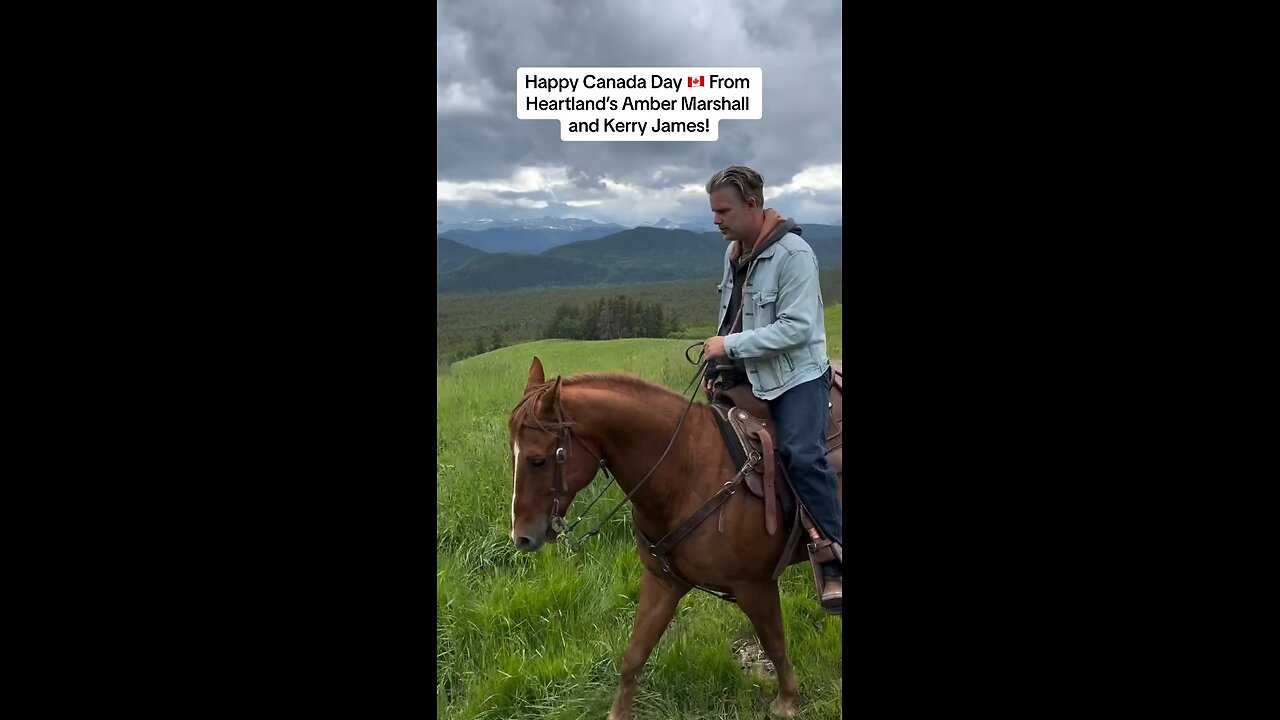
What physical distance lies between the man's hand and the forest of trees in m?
0.58

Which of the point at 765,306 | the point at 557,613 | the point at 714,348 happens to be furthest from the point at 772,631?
the point at 765,306

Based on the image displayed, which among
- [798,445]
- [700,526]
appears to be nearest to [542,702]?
[700,526]

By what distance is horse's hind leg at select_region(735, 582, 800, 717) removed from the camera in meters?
2.93

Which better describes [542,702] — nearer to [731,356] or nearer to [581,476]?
[581,476]

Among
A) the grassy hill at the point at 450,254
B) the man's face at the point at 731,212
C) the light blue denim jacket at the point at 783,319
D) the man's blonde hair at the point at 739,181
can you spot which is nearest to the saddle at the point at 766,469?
the light blue denim jacket at the point at 783,319

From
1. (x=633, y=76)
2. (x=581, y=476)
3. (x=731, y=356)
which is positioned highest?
(x=633, y=76)

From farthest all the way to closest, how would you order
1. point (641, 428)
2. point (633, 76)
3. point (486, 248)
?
point (486, 248), point (641, 428), point (633, 76)

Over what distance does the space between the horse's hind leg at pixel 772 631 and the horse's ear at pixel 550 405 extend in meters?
1.12

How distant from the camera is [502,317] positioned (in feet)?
10.6

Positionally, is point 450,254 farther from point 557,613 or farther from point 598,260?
point 557,613

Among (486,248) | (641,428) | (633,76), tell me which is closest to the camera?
(633,76)

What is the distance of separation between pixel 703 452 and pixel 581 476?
57 centimetres

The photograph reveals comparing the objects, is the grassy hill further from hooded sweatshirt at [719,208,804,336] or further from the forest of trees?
hooded sweatshirt at [719,208,804,336]

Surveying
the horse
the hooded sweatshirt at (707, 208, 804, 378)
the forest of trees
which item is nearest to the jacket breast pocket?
the hooded sweatshirt at (707, 208, 804, 378)
